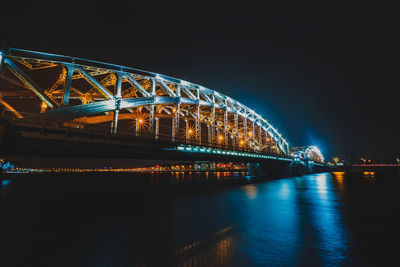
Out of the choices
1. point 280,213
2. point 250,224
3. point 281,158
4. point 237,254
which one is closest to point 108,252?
point 237,254

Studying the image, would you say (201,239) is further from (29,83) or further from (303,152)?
(303,152)

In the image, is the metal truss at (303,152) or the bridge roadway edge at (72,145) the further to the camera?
the metal truss at (303,152)

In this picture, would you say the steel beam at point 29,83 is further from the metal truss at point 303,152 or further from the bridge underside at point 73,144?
the metal truss at point 303,152

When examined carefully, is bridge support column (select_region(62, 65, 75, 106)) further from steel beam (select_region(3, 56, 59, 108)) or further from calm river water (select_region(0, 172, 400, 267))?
calm river water (select_region(0, 172, 400, 267))

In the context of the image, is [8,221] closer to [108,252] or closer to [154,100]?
[108,252]

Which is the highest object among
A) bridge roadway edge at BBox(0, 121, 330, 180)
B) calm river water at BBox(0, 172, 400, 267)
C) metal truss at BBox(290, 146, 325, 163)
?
metal truss at BBox(290, 146, 325, 163)

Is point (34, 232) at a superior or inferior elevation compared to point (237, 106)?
inferior

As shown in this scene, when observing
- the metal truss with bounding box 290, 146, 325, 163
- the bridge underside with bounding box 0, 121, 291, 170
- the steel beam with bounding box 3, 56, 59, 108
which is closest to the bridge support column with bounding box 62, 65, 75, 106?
the steel beam with bounding box 3, 56, 59, 108

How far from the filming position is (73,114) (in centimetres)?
1750

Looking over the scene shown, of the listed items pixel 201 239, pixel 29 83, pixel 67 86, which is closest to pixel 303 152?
pixel 67 86

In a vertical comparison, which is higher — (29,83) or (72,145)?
(29,83)

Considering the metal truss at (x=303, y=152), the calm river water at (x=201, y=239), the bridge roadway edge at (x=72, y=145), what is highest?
the metal truss at (x=303, y=152)

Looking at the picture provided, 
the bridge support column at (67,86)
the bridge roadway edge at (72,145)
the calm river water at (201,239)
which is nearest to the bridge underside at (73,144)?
the bridge roadway edge at (72,145)

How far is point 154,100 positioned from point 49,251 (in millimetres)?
21403
